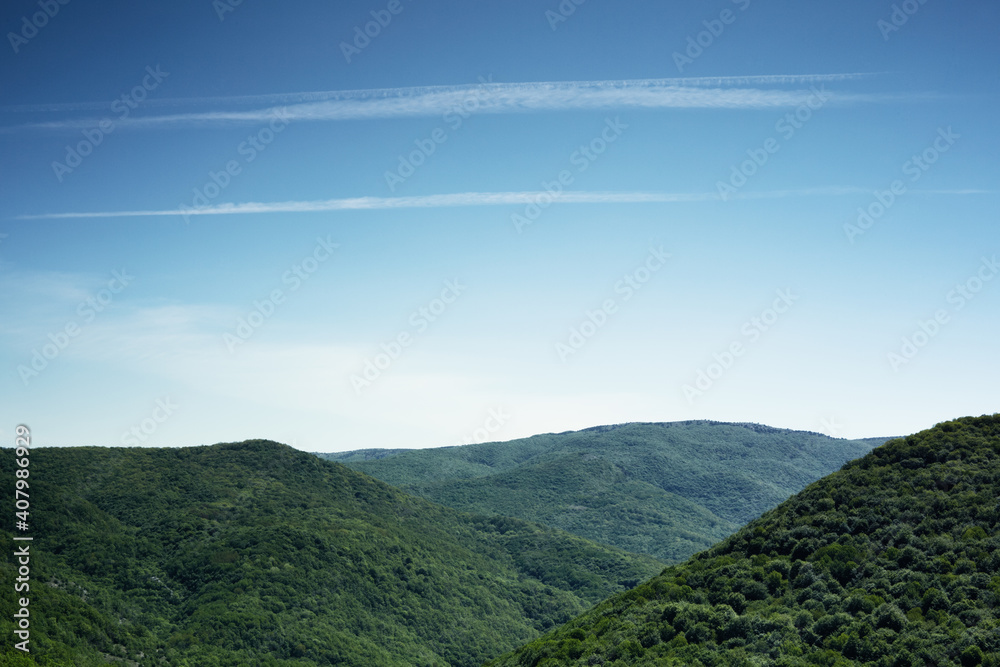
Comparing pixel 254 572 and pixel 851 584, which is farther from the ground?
pixel 851 584

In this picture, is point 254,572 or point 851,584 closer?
point 851,584

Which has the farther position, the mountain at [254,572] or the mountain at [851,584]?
the mountain at [254,572]

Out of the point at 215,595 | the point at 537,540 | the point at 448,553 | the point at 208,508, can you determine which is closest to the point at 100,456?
the point at 208,508

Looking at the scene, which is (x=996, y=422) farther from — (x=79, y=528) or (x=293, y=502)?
(x=293, y=502)
